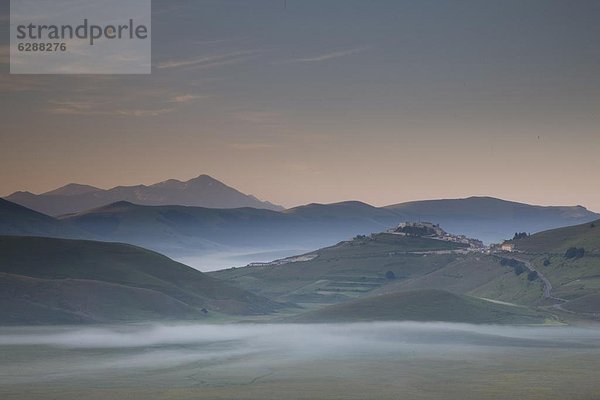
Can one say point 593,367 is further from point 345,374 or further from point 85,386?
point 85,386

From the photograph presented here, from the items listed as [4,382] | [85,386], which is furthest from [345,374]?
[4,382]

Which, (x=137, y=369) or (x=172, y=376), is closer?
(x=172, y=376)

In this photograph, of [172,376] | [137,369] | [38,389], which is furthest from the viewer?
[137,369]

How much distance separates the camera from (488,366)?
199m

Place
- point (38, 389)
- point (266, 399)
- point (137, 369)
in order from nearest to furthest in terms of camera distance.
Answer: point (266, 399)
point (38, 389)
point (137, 369)

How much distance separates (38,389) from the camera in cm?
16638

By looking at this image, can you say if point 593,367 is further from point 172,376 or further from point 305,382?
point 172,376

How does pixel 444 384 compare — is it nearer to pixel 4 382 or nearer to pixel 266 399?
pixel 266 399

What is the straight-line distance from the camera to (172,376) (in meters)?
184

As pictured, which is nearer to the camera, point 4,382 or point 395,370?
point 4,382

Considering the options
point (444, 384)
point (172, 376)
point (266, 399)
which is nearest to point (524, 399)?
point (444, 384)

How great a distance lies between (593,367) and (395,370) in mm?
33627

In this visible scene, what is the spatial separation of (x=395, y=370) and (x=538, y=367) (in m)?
25.1

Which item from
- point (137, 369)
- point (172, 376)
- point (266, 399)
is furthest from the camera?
point (137, 369)
